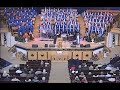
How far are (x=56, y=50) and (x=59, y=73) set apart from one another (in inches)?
19.4

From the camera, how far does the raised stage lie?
1131 centimetres

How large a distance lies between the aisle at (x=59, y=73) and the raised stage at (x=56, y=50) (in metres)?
0.13

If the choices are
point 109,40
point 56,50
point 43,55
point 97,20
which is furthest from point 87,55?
point 43,55

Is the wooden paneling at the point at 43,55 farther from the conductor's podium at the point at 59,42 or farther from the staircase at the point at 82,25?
the staircase at the point at 82,25

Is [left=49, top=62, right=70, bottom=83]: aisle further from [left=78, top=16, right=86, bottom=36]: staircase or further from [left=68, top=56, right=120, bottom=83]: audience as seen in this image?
[left=78, top=16, right=86, bottom=36]: staircase

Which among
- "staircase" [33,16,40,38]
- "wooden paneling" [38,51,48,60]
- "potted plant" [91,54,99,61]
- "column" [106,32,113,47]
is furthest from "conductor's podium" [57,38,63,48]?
"column" [106,32,113,47]

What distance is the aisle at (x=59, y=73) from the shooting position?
37.2 ft

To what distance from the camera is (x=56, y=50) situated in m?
11.3

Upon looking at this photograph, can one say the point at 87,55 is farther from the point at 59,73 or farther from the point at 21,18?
the point at 21,18

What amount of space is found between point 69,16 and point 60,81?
54.8 inches

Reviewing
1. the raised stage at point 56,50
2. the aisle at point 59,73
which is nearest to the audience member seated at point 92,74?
the aisle at point 59,73
